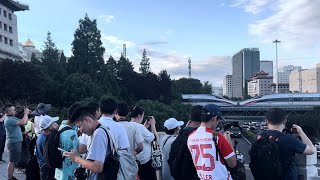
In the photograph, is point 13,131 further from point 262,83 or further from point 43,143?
point 262,83

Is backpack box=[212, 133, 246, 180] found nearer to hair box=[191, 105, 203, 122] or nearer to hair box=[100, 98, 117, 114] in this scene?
hair box=[191, 105, 203, 122]

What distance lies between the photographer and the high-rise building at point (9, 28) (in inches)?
2310

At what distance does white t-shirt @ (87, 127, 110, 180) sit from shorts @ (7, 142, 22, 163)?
4719 millimetres

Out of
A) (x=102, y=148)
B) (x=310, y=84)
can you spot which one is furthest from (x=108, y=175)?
(x=310, y=84)

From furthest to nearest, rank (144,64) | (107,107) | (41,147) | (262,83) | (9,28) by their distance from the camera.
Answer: (262,83) → (144,64) → (9,28) → (41,147) → (107,107)

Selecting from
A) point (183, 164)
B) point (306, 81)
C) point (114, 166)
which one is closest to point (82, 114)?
point (114, 166)

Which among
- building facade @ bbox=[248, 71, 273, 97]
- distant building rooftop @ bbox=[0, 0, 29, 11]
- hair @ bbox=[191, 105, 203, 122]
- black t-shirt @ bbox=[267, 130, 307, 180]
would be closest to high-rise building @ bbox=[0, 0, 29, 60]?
distant building rooftop @ bbox=[0, 0, 29, 11]

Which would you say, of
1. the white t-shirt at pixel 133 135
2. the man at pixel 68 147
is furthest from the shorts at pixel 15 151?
the white t-shirt at pixel 133 135

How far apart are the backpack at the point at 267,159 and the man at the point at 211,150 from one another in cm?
44

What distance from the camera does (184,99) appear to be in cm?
9150

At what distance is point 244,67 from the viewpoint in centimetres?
18412

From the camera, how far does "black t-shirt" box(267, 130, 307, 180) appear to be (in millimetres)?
4066

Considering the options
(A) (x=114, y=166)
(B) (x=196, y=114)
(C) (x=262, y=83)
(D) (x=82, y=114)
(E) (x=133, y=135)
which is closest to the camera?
(A) (x=114, y=166)

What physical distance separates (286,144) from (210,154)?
37.3 inches
